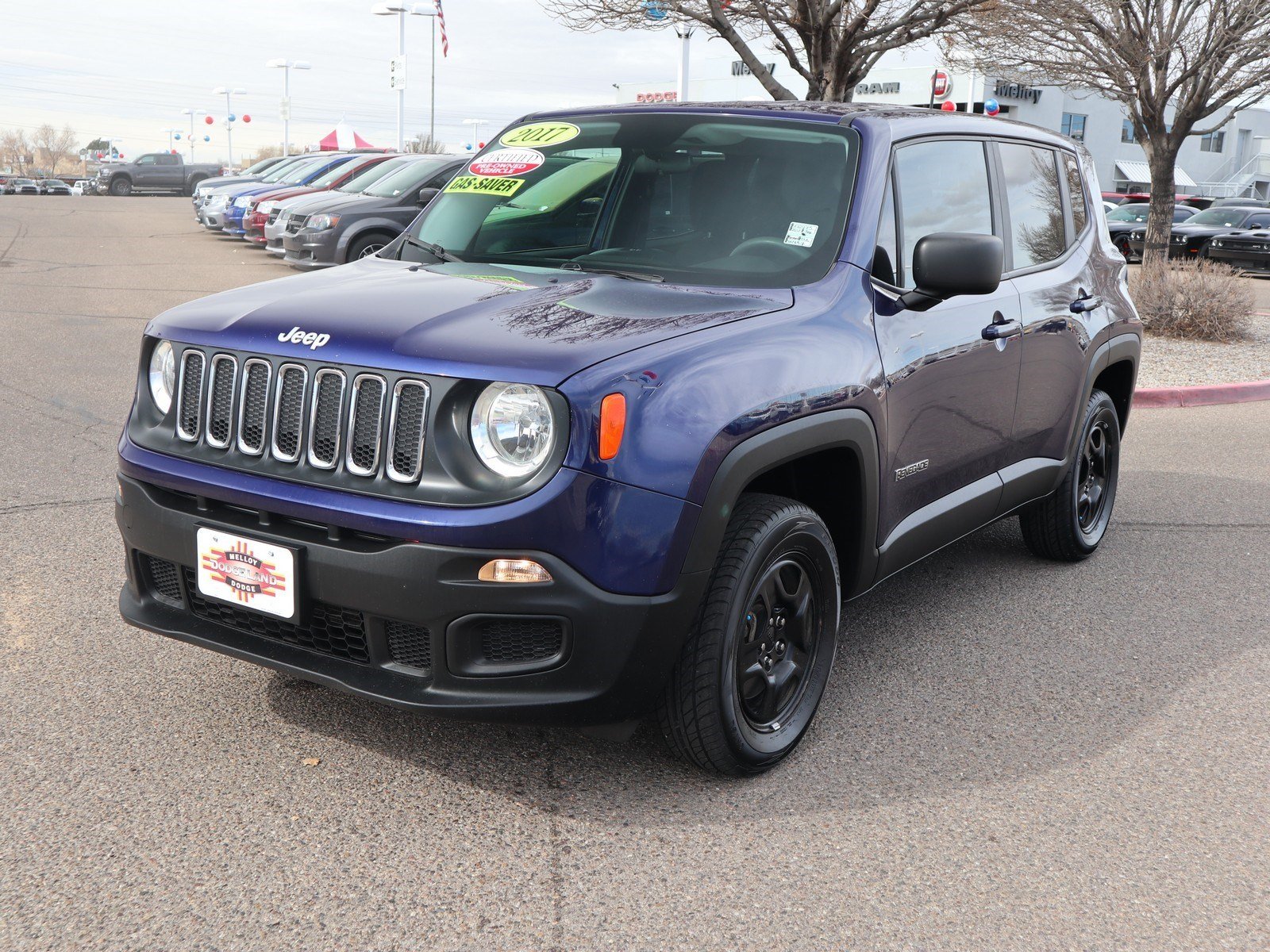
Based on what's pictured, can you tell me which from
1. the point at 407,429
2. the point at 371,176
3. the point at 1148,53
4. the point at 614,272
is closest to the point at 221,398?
the point at 407,429

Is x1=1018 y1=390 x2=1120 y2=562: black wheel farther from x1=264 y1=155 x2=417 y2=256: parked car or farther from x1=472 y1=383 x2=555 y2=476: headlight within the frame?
x1=264 y1=155 x2=417 y2=256: parked car

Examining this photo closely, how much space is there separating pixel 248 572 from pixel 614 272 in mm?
1476

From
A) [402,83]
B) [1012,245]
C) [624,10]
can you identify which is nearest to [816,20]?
[624,10]

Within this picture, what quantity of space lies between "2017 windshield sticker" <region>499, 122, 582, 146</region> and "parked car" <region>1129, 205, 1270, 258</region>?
23.2 metres

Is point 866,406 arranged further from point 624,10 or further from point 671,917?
point 624,10

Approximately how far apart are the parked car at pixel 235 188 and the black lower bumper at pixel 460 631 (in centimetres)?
2001

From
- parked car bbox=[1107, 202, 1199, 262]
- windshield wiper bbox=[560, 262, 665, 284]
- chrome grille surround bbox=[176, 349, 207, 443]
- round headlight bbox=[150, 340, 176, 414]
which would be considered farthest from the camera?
parked car bbox=[1107, 202, 1199, 262]

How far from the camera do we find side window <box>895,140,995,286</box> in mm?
3906

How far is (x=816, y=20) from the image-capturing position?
40.5 feet

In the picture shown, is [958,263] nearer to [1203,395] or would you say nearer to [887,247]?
[887,247]

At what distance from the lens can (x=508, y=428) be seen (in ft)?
9.07

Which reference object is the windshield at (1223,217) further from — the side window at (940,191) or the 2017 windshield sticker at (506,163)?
the 2017 windshield sticker at (506,163)

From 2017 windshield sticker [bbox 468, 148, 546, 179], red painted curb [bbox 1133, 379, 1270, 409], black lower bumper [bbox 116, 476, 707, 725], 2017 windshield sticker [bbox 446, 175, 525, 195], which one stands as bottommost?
red painted curb [bbox 1133, 379, 1270, 409]

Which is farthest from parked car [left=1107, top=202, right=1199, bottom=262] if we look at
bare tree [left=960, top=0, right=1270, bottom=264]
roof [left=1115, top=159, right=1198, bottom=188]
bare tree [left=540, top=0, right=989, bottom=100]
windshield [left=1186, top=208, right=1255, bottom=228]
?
roof [left=1115, top=159, right=1198, bottom=188]
